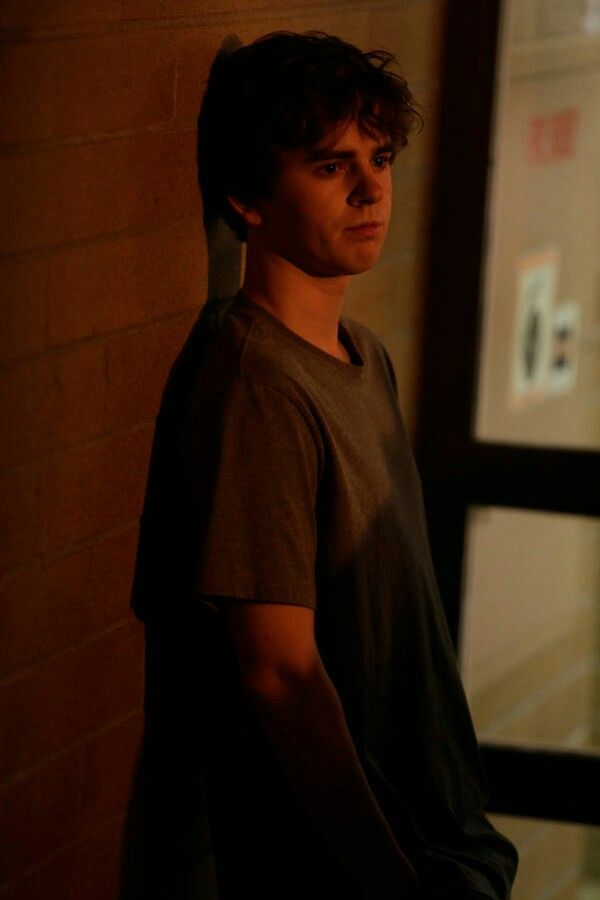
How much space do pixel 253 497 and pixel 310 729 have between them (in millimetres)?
286

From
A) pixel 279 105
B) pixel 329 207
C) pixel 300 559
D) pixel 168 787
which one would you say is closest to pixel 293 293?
pixel 329 207

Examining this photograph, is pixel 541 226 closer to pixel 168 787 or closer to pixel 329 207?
pixel 329 207

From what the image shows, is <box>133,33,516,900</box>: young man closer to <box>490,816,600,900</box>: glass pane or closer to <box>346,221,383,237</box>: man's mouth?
<box>346,221,383,237</box>: man's mouth

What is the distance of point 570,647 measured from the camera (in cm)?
398

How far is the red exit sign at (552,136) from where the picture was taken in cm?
341

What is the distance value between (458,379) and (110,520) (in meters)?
1.56

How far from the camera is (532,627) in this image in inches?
152

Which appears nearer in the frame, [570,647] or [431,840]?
[431,840]

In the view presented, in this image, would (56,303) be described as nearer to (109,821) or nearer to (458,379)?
(109,821)

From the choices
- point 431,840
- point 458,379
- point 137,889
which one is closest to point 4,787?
point 137,889

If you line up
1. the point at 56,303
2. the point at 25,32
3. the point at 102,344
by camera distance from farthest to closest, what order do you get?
1. the point at 102,344
2. the point at 56,303
3. the point at 25,32

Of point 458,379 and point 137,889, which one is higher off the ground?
point 458,379

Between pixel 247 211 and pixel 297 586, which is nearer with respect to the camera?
pixel 297 586

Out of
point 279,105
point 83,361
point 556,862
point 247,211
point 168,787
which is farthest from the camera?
point 556,862
